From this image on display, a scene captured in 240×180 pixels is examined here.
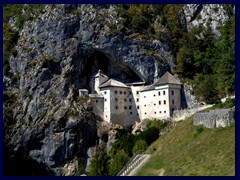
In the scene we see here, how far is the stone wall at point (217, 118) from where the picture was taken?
45.5m

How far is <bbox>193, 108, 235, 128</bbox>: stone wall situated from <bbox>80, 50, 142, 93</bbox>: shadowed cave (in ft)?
85.3

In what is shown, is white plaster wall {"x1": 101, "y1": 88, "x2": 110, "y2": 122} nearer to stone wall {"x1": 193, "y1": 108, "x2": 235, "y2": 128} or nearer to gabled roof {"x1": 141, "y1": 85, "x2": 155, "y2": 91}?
gabled roof {"x1": 141, "y1": 85, "x2": 155, "y2": 91}

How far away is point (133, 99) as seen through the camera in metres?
71.0

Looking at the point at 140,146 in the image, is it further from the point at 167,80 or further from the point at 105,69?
the point at 105,69

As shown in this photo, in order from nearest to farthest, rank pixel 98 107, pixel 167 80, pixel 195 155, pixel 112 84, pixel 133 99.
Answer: pixel 195 155, pixel 167 80, pixel 98 107, pixel 112 84, pixel 133 99

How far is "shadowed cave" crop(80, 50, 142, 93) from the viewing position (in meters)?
74.0

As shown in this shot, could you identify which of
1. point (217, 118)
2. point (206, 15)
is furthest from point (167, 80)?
point (217, 118)

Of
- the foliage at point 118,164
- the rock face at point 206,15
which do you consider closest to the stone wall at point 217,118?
the foliage at point 118,164

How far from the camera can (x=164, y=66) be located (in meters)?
72.2

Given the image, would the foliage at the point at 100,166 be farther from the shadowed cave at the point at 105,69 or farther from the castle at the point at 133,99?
the shadowed cave at the point at 105,69

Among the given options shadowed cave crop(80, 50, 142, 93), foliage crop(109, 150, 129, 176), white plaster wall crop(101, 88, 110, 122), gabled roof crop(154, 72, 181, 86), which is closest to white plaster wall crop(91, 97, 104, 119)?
white plaster wall crop(101, 88, 110, 122)

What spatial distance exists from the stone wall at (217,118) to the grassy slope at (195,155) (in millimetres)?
792

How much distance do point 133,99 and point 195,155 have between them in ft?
98.1

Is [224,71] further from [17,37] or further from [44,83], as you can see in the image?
[17,37]
